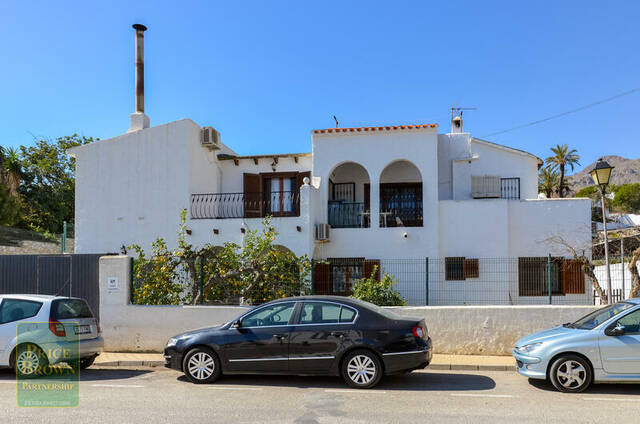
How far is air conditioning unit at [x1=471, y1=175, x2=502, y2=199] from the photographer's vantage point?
18016 millimetres

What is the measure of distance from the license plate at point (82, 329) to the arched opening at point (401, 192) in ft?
34.2

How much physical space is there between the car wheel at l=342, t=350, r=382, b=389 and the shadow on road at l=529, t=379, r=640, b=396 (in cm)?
259

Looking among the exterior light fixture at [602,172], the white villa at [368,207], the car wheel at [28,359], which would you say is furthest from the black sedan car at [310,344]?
the white villa at [368,207]

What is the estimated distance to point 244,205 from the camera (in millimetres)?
17516

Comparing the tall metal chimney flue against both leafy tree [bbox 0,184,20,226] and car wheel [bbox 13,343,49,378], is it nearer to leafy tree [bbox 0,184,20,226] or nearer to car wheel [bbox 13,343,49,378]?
car wheel [bbox 13,343,49,378]

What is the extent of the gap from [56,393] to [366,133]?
12.0 metres

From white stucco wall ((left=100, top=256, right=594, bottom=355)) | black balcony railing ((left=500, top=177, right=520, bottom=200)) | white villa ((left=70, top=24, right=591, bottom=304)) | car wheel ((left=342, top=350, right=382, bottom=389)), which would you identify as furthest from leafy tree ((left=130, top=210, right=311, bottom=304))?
black balcony railing ((left=500, top=177, right=520, bottom=200))

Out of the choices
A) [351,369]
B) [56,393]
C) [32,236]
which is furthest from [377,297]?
[32,236]

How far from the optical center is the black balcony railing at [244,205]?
56.9 ft

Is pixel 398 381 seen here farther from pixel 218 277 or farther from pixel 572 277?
pixel 572 277

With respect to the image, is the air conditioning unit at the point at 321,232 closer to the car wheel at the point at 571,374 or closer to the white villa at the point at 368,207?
the white villa at the point at 368,207

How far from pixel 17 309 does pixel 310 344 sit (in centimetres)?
523

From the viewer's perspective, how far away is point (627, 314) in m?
8.11

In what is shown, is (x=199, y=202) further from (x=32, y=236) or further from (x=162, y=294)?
(x=32, y=236)
